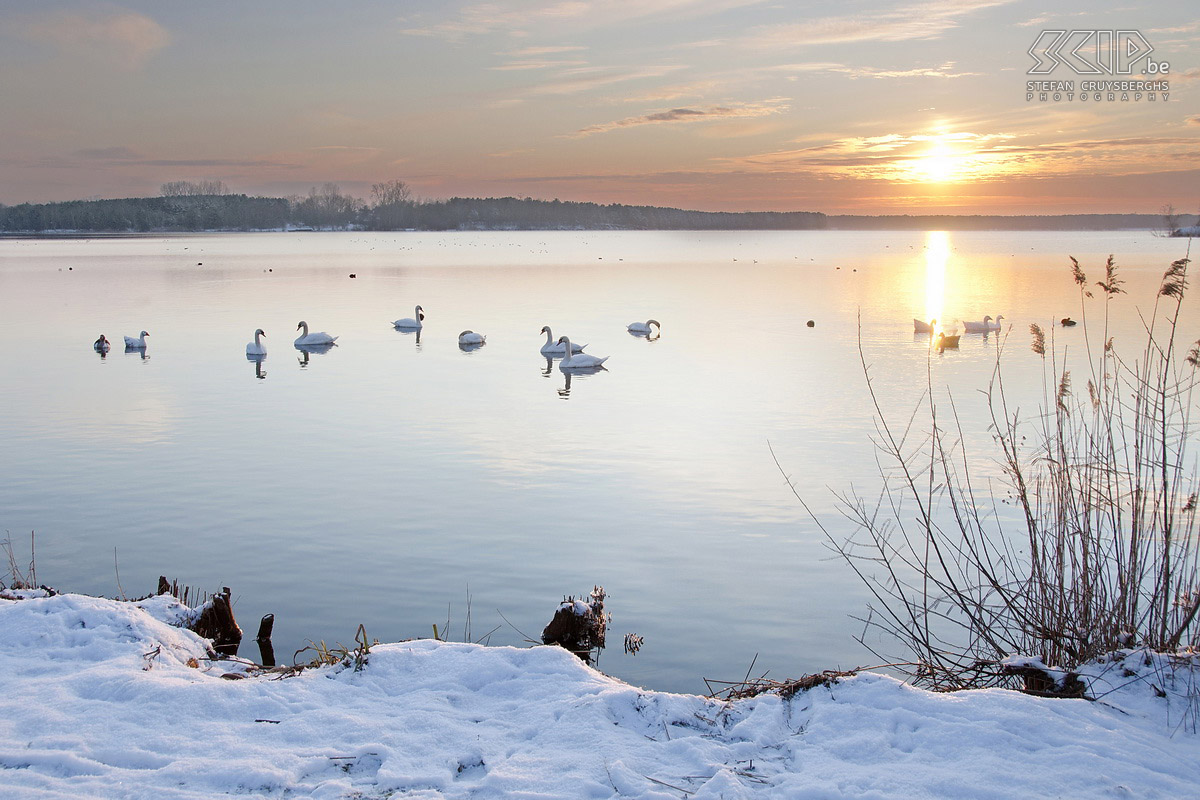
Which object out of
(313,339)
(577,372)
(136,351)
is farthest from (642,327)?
(136,351)

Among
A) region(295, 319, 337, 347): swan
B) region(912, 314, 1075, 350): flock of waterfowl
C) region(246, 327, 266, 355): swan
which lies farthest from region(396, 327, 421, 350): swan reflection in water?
region(912, 314, 1075, 350): flock of waterfowl

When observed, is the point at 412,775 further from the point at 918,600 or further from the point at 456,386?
the point at 456,386

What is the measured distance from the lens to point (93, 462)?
1210 centimetres

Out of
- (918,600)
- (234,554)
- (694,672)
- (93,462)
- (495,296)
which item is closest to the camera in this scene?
(694,672)

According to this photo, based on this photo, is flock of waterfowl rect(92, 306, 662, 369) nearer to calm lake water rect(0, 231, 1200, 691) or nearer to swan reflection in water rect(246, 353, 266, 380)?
swan reflection in water rect(246, 353, 266, 380)

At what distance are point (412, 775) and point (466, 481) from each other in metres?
7.46

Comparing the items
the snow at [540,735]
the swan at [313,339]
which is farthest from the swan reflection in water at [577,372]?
the snow at [540,735]

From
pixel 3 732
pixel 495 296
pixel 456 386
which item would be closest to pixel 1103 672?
pixel 3 732

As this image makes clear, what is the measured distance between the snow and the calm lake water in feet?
6.53

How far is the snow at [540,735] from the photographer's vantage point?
148 inches

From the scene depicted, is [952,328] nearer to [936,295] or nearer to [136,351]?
[936,295]

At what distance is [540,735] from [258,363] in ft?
63.0

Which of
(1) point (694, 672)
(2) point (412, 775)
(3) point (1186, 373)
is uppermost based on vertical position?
(3) point (1186, 373)

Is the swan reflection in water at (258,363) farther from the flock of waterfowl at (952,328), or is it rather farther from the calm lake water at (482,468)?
the flock of waterfowl at (952,328)
